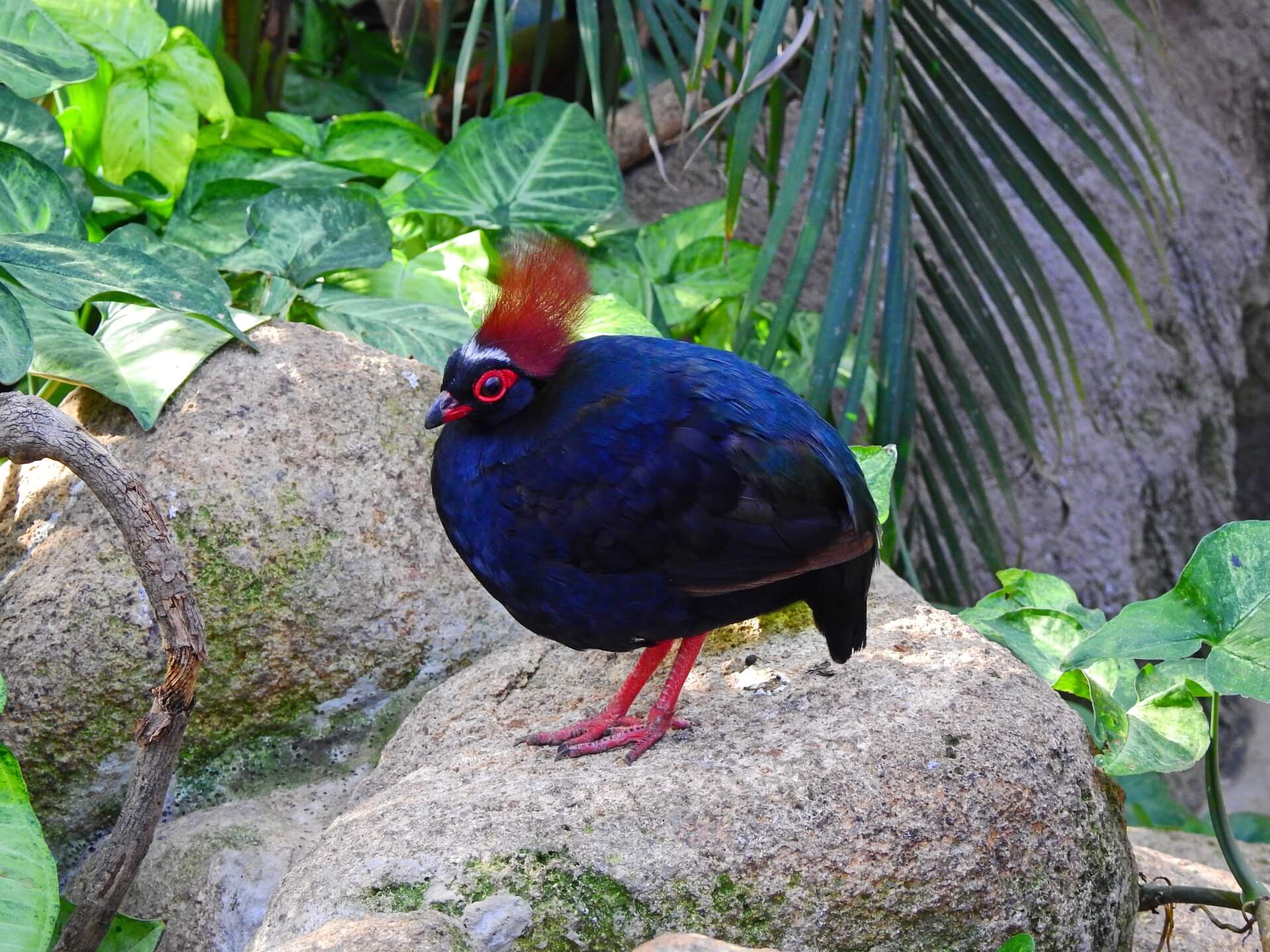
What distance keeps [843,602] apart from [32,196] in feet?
6.90

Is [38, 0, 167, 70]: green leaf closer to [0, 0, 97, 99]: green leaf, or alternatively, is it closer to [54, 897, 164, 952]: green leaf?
[0, 0, 97, 99]: green leaf

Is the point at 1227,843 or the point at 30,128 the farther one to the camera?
the point at 30,128

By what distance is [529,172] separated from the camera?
354cm

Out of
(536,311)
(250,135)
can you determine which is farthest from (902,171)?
Result: (250,135)

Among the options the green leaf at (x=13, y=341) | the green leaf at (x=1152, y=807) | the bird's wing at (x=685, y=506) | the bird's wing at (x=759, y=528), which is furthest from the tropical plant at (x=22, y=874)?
the green leaf at (x=1152, y=807)

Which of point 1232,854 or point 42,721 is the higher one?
point 1232,854

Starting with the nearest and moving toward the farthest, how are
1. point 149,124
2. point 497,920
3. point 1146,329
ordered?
point 497,920
point 149,124
point 1146,329

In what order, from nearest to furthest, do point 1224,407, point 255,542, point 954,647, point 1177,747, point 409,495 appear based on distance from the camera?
point 1177,747, point 954,647, point 255,542, point 409,495, point 1224,407

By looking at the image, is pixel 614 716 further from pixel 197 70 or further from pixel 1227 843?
pixel 197 70

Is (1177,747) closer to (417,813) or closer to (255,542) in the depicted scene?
(417,813)

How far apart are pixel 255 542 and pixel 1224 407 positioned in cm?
463

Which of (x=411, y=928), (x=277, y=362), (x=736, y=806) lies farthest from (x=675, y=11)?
(x=411, y=928)

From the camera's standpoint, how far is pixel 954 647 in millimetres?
2311

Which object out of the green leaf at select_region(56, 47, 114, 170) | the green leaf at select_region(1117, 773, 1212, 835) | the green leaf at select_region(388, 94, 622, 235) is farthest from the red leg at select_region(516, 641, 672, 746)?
the green leaf at select_region(56, 47, 114, 170)
